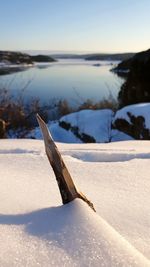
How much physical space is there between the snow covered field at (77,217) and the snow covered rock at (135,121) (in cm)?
621

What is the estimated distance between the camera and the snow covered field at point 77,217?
130 cm

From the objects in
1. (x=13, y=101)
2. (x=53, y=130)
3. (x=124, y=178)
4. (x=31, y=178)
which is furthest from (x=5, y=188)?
(x=53, y=130)

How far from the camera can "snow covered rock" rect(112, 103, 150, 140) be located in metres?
9.11

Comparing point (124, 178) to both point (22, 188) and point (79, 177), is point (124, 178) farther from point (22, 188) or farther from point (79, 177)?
point (22, 188)

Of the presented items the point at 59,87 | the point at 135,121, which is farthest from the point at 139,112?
the point at 59,87

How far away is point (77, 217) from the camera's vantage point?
152cm

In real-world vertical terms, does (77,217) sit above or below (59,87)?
above

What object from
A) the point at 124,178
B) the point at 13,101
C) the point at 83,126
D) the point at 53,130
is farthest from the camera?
the point at 53,130

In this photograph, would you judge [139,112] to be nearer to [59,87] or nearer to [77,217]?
[77,217]

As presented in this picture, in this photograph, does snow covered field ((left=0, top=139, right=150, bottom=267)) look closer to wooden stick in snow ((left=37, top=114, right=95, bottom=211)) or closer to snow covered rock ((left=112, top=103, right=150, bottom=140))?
wooden stick in snow ((left=37, top=114, right=95, bottom=211))

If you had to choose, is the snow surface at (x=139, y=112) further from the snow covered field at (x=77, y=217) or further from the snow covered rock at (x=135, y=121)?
the snow covered field at (x=77, y=217)

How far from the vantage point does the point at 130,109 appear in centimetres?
994

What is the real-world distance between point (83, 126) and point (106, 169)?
9054 mm

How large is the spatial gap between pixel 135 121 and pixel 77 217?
8088 mm
